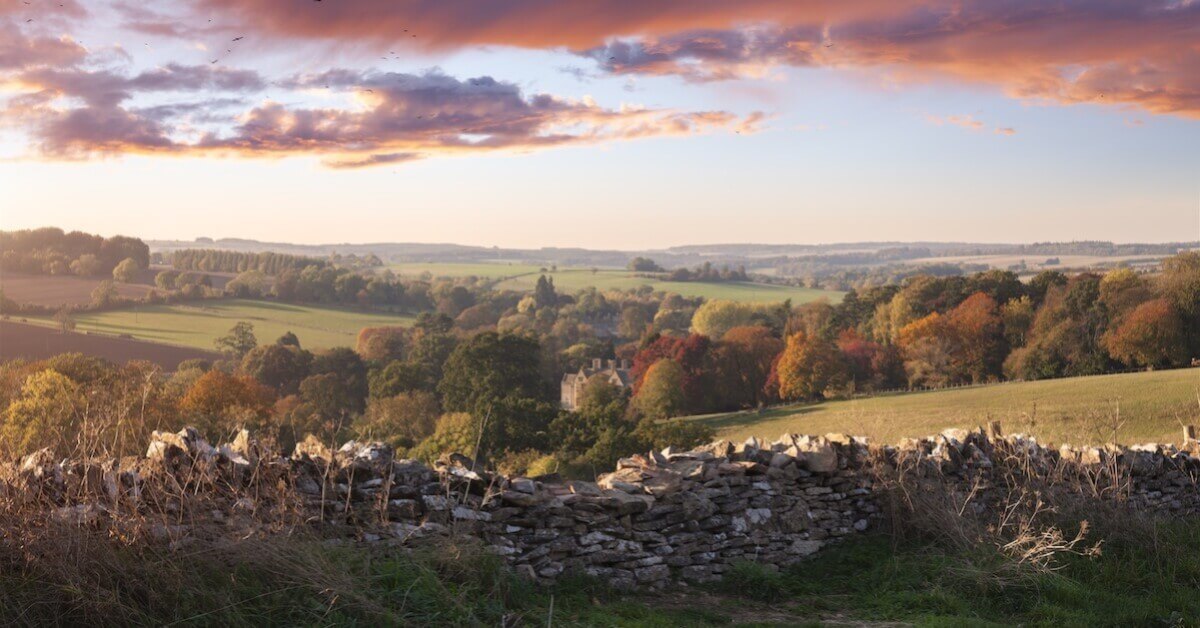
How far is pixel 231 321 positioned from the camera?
64375 mm

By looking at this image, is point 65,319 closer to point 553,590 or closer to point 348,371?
point 348,371

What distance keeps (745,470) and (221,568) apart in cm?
488

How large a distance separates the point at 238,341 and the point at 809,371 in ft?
123

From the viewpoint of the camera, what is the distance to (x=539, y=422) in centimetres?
3616

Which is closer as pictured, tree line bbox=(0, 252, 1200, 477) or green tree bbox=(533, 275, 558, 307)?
tree line bbox=(0, 252, 1200, 477)

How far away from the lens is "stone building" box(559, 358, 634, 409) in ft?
201

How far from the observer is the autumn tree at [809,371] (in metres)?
53.4

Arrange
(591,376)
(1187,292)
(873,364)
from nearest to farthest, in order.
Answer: (1187,292) < (873,364) < (591,376)

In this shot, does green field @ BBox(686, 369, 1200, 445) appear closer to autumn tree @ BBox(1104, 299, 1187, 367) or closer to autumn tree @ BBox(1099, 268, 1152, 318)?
autumn tree @ BBox(1104, 299, 1187, 367)

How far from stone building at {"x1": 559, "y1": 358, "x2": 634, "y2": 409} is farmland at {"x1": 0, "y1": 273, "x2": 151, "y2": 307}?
30.3 metres

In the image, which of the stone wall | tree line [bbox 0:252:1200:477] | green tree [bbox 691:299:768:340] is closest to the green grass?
the stone wall

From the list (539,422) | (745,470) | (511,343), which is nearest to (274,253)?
(511,343)

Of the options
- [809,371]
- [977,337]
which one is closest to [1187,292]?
[977,337]

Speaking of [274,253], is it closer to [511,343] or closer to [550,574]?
[511,343]
